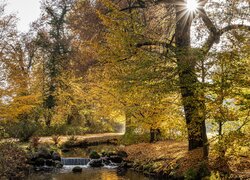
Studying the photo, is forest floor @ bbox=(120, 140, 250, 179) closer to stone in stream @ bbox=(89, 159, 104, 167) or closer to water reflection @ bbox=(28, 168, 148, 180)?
water reflection @ bbox=(28, 168, 148, 180)

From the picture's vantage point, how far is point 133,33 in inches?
472

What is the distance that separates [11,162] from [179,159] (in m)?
6.81

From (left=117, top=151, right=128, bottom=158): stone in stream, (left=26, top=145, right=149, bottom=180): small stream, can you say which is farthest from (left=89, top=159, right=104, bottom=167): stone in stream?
(left=117, top=151, right=128, bottom=158): stone in stream

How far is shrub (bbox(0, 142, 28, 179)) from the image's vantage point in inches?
484

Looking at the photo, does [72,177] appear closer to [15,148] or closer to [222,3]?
[15,148]

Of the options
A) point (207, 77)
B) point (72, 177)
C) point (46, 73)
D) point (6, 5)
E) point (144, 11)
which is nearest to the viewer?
point (207, 77)

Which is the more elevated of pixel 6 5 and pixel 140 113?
pixel 6 5

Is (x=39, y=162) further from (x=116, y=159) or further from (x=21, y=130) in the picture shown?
(x=21, y=130)

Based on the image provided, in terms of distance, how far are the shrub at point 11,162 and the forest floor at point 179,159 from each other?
17.2 ft

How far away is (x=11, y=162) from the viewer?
13219 mm

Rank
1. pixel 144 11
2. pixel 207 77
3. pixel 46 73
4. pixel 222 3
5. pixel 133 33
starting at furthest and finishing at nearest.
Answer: pixel 46 73
pixel 144 11
pixel 133 33
pixel 222 3
pixel 207 77

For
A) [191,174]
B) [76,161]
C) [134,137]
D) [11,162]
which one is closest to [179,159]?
[191,174]

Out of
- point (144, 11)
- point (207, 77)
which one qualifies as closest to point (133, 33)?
point (207, 77)

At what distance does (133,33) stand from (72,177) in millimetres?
6683
